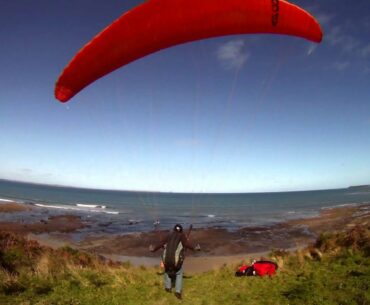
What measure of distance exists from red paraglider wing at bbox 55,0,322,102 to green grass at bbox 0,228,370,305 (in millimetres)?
4863

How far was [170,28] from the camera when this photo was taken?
25.7 ft

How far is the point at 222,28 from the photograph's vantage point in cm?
828

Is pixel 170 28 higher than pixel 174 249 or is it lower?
higher

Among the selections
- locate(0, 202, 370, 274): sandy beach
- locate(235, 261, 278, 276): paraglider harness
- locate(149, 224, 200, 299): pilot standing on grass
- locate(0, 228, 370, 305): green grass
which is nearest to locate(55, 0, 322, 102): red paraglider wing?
locate(149, 224, 200, 299): pilot standing on grass

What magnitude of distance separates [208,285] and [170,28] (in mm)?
7257

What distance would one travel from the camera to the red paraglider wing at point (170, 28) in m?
7.42

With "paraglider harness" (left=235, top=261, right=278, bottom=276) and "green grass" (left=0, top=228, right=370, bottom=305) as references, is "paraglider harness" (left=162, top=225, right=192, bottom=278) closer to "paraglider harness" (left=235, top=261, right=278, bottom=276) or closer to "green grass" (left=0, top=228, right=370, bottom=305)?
"green grass" (left=0, top=228, right=370, bottom=305)

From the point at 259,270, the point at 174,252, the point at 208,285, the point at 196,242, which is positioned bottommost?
the point at 196,242

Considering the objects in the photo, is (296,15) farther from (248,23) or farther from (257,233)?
(257,233)

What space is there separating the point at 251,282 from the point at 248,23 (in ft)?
23.3

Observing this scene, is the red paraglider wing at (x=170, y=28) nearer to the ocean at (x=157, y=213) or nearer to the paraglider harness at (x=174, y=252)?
the ocean at (x=157, y=213)

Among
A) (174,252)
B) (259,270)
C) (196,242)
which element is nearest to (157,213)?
(196,242)

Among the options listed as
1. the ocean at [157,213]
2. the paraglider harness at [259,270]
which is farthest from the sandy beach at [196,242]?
the paraglider harness at [259,270]

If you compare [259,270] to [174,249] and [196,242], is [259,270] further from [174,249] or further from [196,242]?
[196,242]
